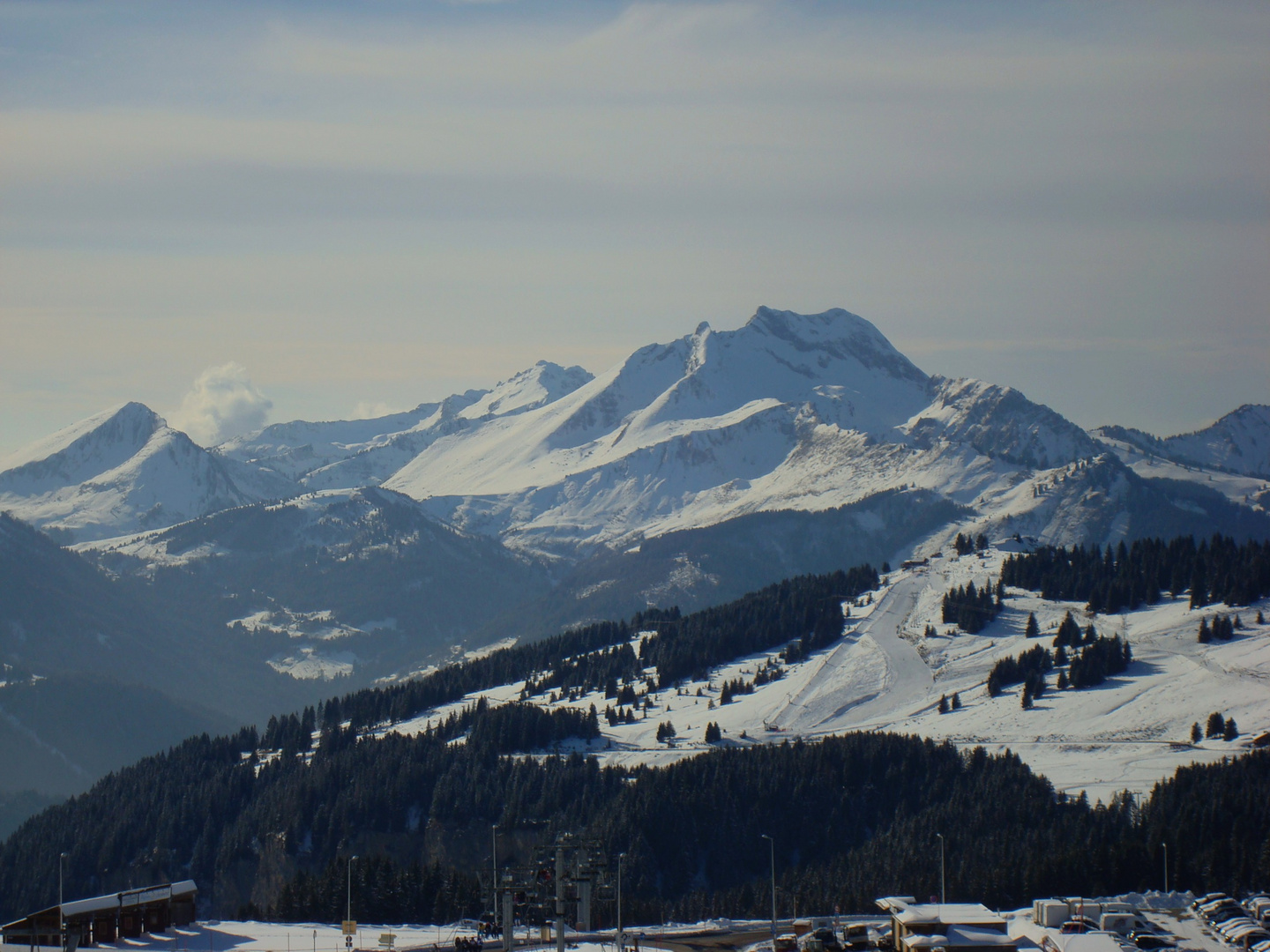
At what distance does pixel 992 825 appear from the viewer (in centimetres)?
18738

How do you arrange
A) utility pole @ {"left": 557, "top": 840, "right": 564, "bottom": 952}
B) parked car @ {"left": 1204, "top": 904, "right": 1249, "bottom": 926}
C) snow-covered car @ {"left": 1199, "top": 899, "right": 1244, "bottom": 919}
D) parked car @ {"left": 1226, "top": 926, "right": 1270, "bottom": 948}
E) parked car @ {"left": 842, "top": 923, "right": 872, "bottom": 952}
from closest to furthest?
utility pole @ {"left": 557, "top": 840, "right": 564, "bottom": 952} → parked car @ {"left": 1226, "top": 926, "right": 1270, "bottom": 948} → parked car @ {"left": 842, "top": 923, "right": 872, "bottom": 952} → parked car @ {"left": 1204, "top": 904, "right": 1249, "bottom": 926} → snow-covered car @ {"left": 1199, "top": 899, "right": 1244, "bottom": 919}

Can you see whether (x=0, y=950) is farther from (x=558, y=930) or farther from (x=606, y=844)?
(x=606, y=844)

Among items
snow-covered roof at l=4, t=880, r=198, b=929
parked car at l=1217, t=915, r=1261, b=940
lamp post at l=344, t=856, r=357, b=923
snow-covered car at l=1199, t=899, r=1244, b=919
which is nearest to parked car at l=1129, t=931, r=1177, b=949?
parked car at l=1217, t=915, r=1261, b=940

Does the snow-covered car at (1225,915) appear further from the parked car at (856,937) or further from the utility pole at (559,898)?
the utility pole at (559,898)

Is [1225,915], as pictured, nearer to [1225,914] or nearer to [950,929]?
[1225,914]

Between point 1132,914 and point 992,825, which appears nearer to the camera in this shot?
point 1132,914

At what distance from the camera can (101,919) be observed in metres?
131

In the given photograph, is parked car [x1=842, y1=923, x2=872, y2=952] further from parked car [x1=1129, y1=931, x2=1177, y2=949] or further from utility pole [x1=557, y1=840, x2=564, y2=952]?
utility pole [x1=557, y1=840, x2=564, y2=952]

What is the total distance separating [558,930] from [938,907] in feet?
94.6

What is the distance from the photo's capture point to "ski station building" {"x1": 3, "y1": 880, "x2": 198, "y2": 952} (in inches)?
5002

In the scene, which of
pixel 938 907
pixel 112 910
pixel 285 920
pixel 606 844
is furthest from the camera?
pixel 606 844

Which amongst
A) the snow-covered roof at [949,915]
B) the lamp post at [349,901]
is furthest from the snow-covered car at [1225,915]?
the lamp post at [349,901]

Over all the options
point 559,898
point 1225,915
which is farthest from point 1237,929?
point 559,898

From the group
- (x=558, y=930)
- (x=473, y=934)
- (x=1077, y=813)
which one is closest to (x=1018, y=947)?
(x=558, y=930)
